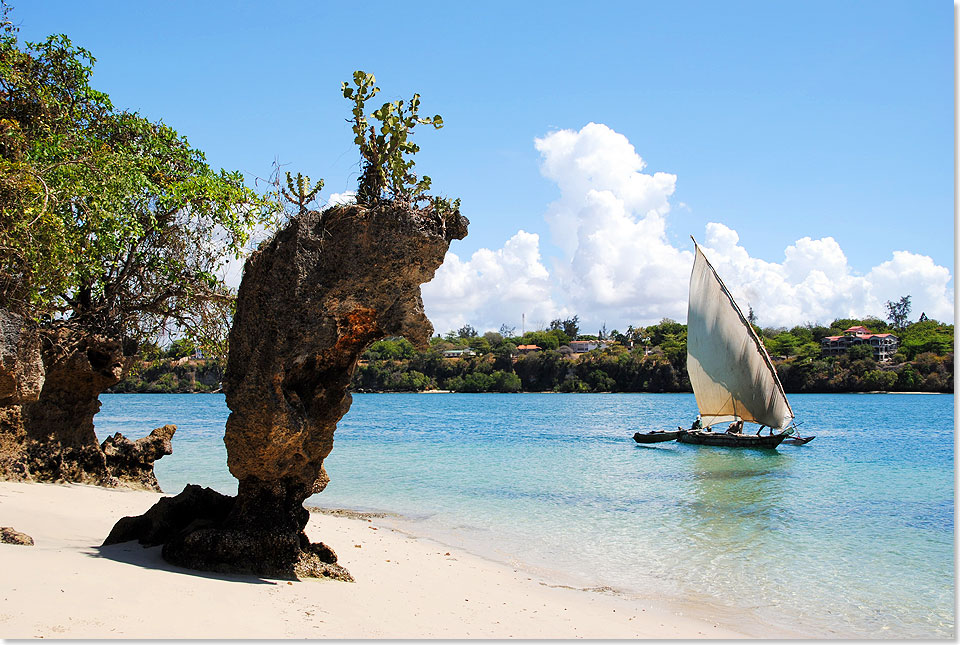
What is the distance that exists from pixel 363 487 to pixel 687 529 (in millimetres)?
7774

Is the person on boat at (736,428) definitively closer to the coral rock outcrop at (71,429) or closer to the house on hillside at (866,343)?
the coral rock outcrop at (71,429)

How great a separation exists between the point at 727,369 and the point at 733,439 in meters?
2.82

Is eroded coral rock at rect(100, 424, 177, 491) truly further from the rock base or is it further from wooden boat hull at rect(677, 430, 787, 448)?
wooden boat hull at rect(677, 430, 787, 448)

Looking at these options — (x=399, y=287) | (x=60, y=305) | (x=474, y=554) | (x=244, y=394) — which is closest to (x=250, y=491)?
(x=244, y=394)

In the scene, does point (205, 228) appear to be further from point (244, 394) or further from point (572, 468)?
point (572, 468)

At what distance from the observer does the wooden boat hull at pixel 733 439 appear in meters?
26.9

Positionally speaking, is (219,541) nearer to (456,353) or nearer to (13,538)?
(13,538)

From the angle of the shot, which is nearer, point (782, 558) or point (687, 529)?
point (782, 558)

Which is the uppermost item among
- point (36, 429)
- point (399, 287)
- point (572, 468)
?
point (399, 287)

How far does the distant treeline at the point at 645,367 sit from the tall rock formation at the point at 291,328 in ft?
234

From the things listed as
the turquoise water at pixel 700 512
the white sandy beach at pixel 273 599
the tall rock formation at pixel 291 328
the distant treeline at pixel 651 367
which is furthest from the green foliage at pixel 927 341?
the tall rock formation at pixel 291 328

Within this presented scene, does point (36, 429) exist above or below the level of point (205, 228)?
below

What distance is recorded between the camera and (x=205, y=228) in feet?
34.0

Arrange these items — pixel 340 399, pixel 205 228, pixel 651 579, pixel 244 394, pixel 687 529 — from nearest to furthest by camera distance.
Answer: pixel 244 394 → pixel 340 399 → pixel 651 579 → pixel 205 228 → pixel 687 529
